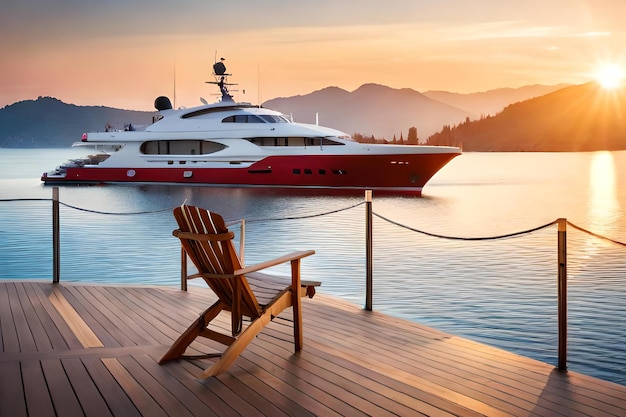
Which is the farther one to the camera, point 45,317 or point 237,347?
point 45,317

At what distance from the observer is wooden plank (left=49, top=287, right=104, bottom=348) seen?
4.48 metres

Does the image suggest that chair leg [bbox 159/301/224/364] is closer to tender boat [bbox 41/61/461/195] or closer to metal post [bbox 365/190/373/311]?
metal post [bbox 365/190/373/311]

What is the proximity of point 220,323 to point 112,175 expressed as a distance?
1322 inches

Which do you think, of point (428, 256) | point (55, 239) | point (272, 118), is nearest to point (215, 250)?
point (55, 239)

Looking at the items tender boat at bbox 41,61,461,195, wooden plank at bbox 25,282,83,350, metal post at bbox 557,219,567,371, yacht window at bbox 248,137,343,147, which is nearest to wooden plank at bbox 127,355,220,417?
wooden plank at bbox 25,282,83,350

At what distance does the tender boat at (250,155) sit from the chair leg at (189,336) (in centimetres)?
2655

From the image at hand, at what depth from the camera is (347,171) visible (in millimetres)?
31156

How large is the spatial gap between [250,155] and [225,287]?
2909cm

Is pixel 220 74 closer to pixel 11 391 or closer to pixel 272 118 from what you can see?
pixel 272 118

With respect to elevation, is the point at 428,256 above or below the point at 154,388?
below

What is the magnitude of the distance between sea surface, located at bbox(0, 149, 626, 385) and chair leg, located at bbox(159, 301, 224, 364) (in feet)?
6.27

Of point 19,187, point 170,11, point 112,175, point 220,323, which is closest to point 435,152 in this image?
point 112,175

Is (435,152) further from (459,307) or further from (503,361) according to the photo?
(503,361)

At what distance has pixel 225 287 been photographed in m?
3.90
